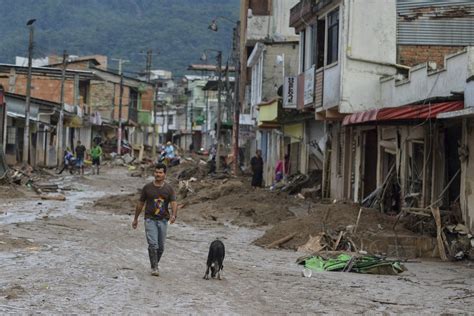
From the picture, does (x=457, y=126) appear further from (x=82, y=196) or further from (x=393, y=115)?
(x=82, y=196)

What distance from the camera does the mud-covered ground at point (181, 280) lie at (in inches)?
389

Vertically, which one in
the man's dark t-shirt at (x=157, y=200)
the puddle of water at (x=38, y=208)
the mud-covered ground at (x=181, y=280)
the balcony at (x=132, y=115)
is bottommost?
the mud-covered ground at (x=181, y=280)

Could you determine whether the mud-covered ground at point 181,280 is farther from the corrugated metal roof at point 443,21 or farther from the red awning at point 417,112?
the corrugated metal roof at point 443,21

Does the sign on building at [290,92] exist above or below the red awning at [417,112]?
above

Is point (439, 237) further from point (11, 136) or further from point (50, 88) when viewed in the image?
point (50, 88)

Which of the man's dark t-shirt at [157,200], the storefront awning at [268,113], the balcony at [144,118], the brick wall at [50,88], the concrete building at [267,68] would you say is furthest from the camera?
the balcony at [144,118]

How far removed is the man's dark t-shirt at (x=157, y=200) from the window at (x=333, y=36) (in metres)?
12.1

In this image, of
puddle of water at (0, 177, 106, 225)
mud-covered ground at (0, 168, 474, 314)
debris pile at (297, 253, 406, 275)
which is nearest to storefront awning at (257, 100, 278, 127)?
puddle of water at (0, 177, 106, 225)

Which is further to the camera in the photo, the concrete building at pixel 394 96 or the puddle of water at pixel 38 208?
the puddle of water at pixel 38 208

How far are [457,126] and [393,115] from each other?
1400 millimetres

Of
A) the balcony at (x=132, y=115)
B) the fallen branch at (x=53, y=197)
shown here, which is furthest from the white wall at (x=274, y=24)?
the balcony at (x=132, y=115)

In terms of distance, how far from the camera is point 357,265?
13.9 metres

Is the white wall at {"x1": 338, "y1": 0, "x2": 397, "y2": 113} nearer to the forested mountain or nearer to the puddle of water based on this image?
the puddle of water

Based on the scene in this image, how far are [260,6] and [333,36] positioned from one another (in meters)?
26.3
